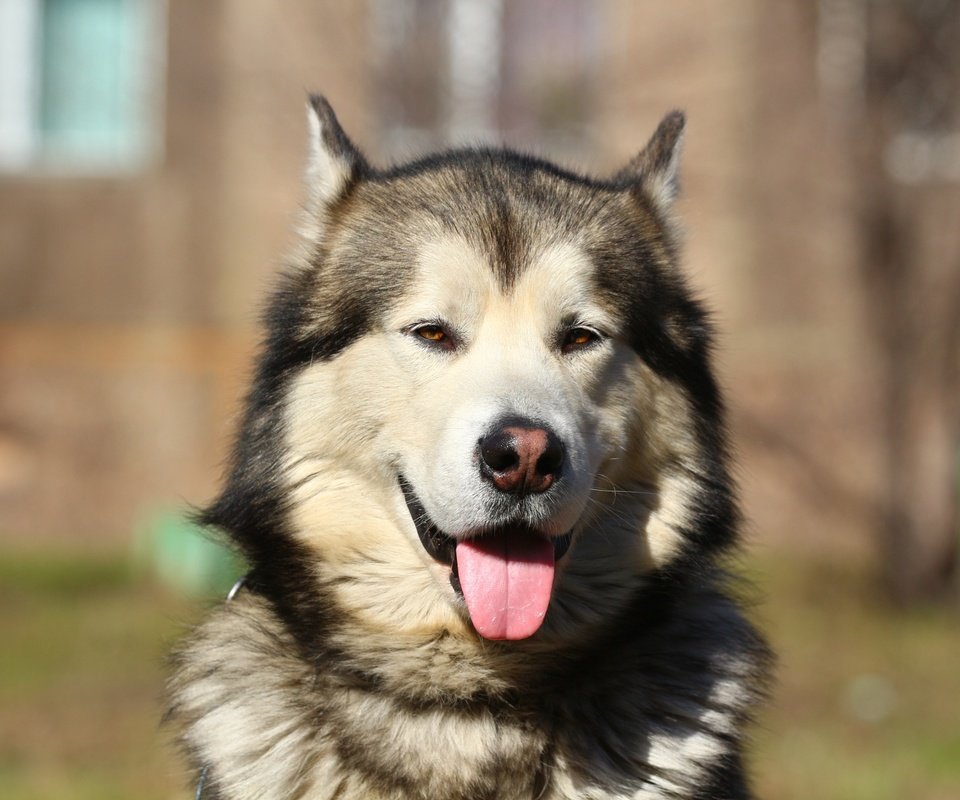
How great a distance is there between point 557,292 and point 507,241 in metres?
0.20

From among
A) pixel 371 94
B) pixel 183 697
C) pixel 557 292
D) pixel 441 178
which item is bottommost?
pixel 183 697

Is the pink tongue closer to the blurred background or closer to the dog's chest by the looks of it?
the dog's chest

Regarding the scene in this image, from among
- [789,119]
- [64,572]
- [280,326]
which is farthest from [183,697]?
[789,119]

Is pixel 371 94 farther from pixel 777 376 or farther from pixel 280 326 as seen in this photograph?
pixel 280 326

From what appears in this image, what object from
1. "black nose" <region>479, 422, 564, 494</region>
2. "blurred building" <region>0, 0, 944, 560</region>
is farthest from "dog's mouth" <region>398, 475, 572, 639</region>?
"blurred building" <region>0, 0, 944, 560</region>

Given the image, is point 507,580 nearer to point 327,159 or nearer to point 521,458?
point 521,458

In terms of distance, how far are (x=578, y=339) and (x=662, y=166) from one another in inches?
30.7

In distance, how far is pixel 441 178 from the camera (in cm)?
380

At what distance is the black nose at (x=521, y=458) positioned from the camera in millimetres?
3201

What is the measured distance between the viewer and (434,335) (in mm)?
3584

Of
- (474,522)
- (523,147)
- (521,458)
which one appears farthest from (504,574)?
(523,147)

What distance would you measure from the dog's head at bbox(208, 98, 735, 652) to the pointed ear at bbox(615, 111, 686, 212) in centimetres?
25

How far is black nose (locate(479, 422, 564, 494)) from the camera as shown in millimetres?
3201

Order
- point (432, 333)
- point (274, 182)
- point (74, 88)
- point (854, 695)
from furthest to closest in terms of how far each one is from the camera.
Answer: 1. point (74, 88)
2. point (274, 182)
3. point (854, 695)
4. point (432, 333)
